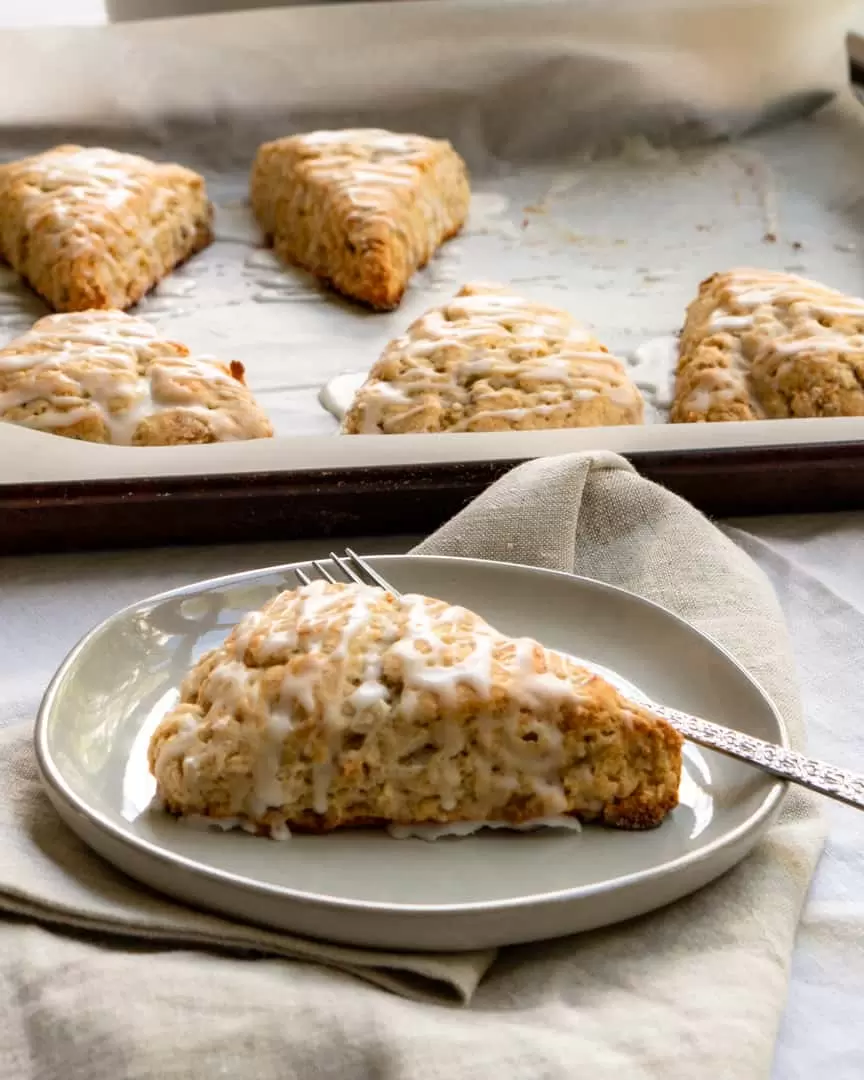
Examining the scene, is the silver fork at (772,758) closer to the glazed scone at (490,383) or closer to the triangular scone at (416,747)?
the triangular scone at (416,747)

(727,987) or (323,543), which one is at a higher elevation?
(727,987)

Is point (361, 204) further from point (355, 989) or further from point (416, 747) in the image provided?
point (355, 989)

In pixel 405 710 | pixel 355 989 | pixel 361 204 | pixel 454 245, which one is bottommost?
pixel 454 245

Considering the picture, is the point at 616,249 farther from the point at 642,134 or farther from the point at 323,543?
the point at 323,543

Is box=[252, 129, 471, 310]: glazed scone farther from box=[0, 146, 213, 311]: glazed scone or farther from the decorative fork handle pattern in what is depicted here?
the decorative fork handle pattern

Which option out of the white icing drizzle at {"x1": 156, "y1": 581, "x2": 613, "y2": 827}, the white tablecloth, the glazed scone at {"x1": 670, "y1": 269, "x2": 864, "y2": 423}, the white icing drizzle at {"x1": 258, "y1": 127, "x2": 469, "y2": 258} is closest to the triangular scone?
the white icing drizzle at {"x1": 156, "y1": 581, "x2": 613, "y2": 827}

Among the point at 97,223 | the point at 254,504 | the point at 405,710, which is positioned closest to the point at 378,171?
the point at 97,223

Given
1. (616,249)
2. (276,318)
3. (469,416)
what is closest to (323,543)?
(469,416)

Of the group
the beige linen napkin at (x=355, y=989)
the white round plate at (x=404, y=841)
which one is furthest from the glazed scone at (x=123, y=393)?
the beige linen napkin at (x=355, y=989)
